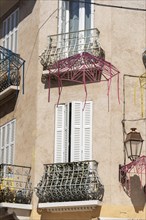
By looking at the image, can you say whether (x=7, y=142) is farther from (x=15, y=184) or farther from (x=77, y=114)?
(x=77, y=114)

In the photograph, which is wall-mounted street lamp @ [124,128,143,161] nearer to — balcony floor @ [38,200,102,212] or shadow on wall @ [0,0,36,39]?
balcony floor @ [38,200,102,212]

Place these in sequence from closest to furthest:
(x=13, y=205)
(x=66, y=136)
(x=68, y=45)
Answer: (x=13, y=205), (x=66, y=136), (x=68, y=45)

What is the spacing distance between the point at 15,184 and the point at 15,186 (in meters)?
0.08

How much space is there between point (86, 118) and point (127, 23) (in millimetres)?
3372

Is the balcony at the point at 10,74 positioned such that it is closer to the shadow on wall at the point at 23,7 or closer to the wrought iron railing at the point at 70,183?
the shadow on wall at the point at 23,7

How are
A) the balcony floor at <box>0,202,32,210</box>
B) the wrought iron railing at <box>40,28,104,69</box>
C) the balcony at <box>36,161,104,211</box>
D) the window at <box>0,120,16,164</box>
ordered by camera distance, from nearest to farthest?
the balcony at <box>36,161,104,211</box>
the balcony floor at <box>0,202,32,210</box>
the wrought iron railing at <box>40,28,104,69</box>
the window at <box>0,120,16,164</box>

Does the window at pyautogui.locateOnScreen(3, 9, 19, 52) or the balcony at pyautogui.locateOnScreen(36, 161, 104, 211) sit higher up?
the window at pyautogui.locateOnScreen(3, 9, 19, 52)

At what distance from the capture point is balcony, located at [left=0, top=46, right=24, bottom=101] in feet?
69.4

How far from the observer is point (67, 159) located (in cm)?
1919

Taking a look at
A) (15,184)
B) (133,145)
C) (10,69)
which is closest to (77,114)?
(133,145)

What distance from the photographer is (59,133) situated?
19.6 meters

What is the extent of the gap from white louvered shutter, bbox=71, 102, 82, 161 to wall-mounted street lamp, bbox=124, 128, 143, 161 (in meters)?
1.65

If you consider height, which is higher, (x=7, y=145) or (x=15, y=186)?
(x=7, y=145)

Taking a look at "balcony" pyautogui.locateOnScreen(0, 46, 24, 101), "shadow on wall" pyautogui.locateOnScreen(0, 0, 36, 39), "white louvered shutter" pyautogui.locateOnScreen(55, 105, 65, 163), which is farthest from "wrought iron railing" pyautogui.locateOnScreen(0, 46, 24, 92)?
"white louvered shutter" pyautogui.locateOnScreen(55, 105, 65, 163)
